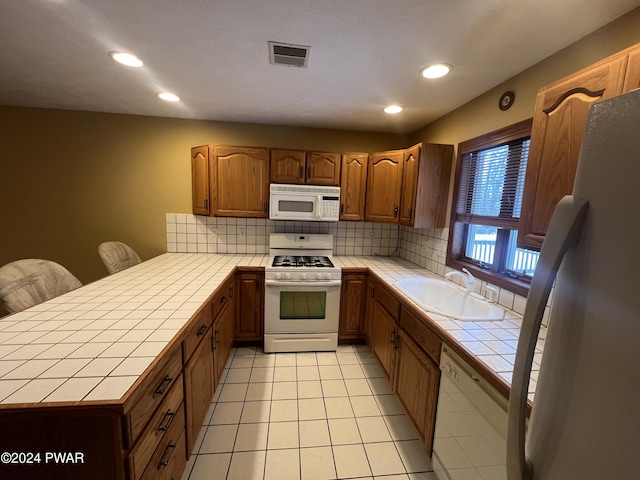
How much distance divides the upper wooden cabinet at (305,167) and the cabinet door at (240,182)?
0.36ft

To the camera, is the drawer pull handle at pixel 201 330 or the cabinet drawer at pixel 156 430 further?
the drawer pull handle at pixel 201 330

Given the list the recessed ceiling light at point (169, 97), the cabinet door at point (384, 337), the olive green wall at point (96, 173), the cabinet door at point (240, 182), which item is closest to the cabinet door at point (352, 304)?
the cabinet door at point (384, 337)

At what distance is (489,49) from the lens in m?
1.36

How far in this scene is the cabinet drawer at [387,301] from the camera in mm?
1937

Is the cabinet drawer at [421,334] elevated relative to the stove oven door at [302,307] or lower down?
elevated

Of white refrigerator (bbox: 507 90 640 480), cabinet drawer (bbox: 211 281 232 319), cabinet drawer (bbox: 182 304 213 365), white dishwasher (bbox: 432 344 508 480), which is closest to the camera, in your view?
white refrigerator (bbox: 507 90 640 480)

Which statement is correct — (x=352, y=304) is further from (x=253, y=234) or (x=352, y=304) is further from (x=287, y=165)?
(x=287, y=165)

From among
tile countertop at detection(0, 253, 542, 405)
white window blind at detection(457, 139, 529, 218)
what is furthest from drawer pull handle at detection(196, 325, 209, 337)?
white window blind at detection(457, 139, 529, 218)

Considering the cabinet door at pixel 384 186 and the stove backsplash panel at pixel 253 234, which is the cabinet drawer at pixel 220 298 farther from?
the cabinet door at pixel 384 186

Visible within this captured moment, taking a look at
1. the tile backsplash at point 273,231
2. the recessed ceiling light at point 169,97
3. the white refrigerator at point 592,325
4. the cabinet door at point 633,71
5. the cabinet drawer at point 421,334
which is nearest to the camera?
the white refrigerator at point 592,325

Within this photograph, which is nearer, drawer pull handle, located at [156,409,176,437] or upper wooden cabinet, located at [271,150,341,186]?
drawer pull handle, located at [156,409,176,437]

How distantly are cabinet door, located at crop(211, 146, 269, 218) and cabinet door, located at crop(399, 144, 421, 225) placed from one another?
4.35 feet

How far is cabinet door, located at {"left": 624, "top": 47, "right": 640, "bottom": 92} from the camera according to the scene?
0.81 m

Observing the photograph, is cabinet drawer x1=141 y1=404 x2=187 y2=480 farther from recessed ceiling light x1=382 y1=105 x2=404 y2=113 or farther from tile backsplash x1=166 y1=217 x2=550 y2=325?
recessed ceiling light x1=382 y1=105 x2=404 y2=113
